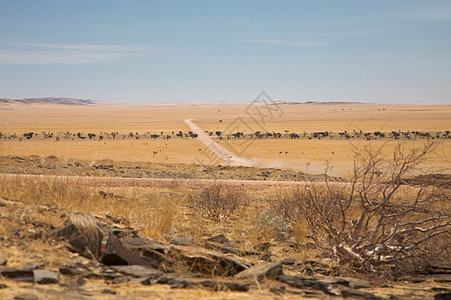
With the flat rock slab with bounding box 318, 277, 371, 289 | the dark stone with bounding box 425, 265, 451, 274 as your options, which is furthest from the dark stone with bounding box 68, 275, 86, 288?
the dark stone with bounding box 425, 265, 451, 274

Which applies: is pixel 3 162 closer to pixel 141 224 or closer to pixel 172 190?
pixel 172 190

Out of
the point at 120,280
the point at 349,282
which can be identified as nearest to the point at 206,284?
the point at 120,280

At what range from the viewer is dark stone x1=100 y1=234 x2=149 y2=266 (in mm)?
6324

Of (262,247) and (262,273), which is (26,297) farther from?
(262,247)

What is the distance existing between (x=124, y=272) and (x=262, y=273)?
197cm

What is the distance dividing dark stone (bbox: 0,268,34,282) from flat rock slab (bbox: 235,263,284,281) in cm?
283

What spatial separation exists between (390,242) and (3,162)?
2102 centimetres

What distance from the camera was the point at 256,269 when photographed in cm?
645

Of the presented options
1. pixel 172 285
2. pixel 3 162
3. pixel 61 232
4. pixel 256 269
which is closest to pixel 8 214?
pixel 61 232

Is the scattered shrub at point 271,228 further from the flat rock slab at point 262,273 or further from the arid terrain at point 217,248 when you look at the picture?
the flat rock slab at point 262,273

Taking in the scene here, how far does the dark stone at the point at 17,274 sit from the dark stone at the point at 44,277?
0.29 feet

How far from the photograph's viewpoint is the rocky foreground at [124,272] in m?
5.46

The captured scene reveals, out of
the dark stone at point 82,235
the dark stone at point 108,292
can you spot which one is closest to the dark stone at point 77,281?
the dark stone at point 108,292

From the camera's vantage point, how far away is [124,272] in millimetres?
6137
